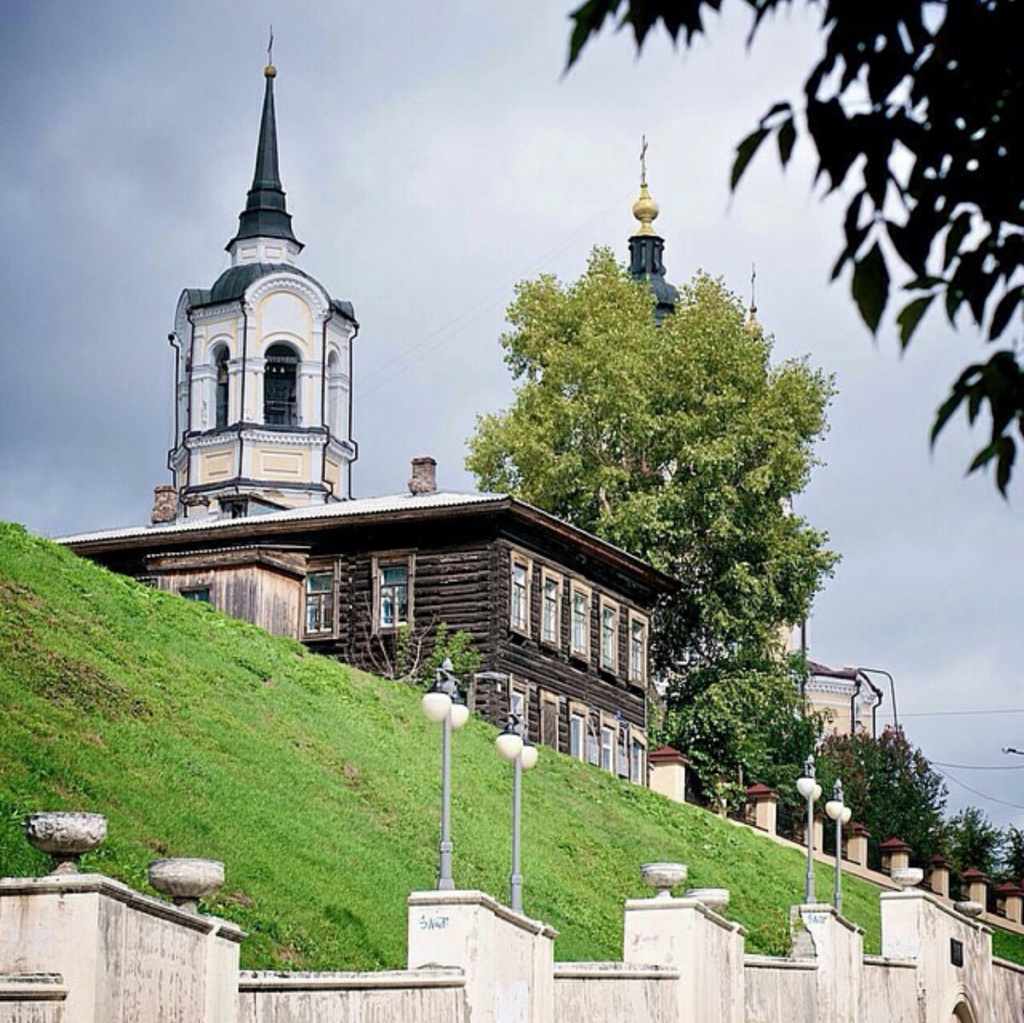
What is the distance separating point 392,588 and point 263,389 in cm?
3217

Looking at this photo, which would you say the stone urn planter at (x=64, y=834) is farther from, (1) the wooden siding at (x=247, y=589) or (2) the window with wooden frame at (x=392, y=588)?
(2) the window with wooden frame at (x=392, y=588)

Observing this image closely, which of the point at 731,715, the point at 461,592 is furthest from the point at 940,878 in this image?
the point at 461,592

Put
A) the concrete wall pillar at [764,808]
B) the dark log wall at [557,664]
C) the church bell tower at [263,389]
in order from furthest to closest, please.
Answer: the church bell tower at [263,389], the concrete wall pillar at [764,808], the dark log wall at [557,664]

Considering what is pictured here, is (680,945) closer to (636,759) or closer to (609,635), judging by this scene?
(609,635)

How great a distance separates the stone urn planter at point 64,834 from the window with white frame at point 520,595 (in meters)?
32.5

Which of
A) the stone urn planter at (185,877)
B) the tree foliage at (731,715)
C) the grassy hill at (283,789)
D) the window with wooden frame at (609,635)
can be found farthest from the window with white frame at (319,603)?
the stone urn planter at (185,877)

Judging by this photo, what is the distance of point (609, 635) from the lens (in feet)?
162

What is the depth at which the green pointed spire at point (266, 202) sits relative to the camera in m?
80.9

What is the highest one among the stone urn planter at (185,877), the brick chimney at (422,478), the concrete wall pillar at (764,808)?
the brick chimney at (422,478)

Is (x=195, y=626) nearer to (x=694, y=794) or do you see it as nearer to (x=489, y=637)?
(x=489, y=637)

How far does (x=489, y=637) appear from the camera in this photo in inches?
1724

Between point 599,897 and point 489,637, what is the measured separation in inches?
544

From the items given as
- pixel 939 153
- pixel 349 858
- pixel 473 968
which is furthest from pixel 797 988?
pixel 939 153

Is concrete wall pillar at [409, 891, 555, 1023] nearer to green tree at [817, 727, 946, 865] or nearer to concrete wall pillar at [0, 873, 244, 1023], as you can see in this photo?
concrete wall pillar at [0, 873, 244, 1023]
